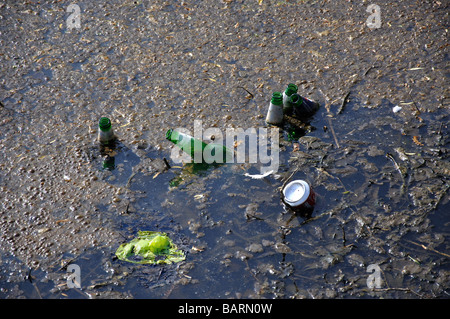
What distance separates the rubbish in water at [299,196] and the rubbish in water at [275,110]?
0.85 metres

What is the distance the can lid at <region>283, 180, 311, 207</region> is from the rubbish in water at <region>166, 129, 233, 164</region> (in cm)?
65

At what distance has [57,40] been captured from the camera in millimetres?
5293

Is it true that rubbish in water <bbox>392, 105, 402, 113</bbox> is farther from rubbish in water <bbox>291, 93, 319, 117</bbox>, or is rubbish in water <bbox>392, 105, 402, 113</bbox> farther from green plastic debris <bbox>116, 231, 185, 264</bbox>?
green plastic debris <bbox>116, 231, 185, 264</bbox>

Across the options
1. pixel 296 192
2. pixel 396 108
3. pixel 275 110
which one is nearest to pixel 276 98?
pixel 275 110

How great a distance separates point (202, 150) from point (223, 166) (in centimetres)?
24

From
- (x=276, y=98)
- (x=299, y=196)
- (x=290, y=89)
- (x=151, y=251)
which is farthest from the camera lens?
(x=290, y=89)

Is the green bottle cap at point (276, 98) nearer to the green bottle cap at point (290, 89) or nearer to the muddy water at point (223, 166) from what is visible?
the green bottle cap at point (290, 89)

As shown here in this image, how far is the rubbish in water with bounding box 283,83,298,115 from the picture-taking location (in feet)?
14.3

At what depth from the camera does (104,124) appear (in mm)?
4102

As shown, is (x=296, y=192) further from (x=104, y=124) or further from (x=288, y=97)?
(x=104, y=124)

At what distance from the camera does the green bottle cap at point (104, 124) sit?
4102 mm

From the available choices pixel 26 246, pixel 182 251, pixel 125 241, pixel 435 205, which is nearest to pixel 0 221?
pixel 26 246

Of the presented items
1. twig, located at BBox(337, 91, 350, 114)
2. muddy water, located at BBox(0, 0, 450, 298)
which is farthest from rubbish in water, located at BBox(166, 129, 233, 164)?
twig, located at BBox(337, 91, 350, 114)

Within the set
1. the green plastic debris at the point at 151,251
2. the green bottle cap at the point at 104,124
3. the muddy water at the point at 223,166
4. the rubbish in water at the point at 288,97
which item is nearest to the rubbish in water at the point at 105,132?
the green bottle cap at the point at 104,124
